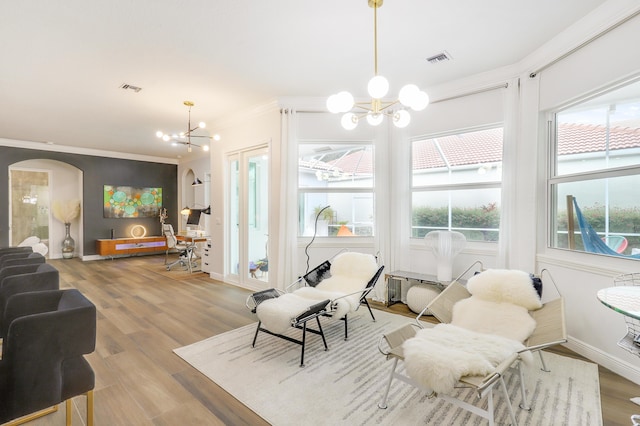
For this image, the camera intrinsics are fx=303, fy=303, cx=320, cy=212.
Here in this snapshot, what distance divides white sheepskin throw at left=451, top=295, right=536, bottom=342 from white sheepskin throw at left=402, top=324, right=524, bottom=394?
250mm

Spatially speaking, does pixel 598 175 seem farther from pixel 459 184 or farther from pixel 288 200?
pixel 288 200

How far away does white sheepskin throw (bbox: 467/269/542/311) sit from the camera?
2.39 metres

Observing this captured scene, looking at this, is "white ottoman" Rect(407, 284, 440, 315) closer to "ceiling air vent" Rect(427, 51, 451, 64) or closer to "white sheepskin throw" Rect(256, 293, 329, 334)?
"white sheepskin throw" Rect(256, 293, 329, 334)

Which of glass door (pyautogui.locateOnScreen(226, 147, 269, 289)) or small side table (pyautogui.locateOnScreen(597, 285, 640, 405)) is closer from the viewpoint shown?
small side table (pyautogui.locateOnScreen(597, 285, 640, 405))

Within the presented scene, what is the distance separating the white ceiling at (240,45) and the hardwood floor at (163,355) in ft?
9.59

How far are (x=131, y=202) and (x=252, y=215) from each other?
5441mm

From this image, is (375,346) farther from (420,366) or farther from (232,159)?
(232,159)

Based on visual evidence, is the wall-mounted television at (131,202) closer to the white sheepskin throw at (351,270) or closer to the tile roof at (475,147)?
the tile roof at (475,147)

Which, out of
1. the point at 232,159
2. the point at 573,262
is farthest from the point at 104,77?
the point at 573,262

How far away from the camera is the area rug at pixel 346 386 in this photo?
1908mm

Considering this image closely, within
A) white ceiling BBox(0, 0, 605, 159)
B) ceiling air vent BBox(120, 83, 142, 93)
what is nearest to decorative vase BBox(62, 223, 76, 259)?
white ceiling BBox(0, 0, 605, 159)

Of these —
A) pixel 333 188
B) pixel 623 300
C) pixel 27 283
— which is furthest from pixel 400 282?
pixel 27 283

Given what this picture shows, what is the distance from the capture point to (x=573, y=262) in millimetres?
2834

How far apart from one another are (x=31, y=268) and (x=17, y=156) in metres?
6.66
